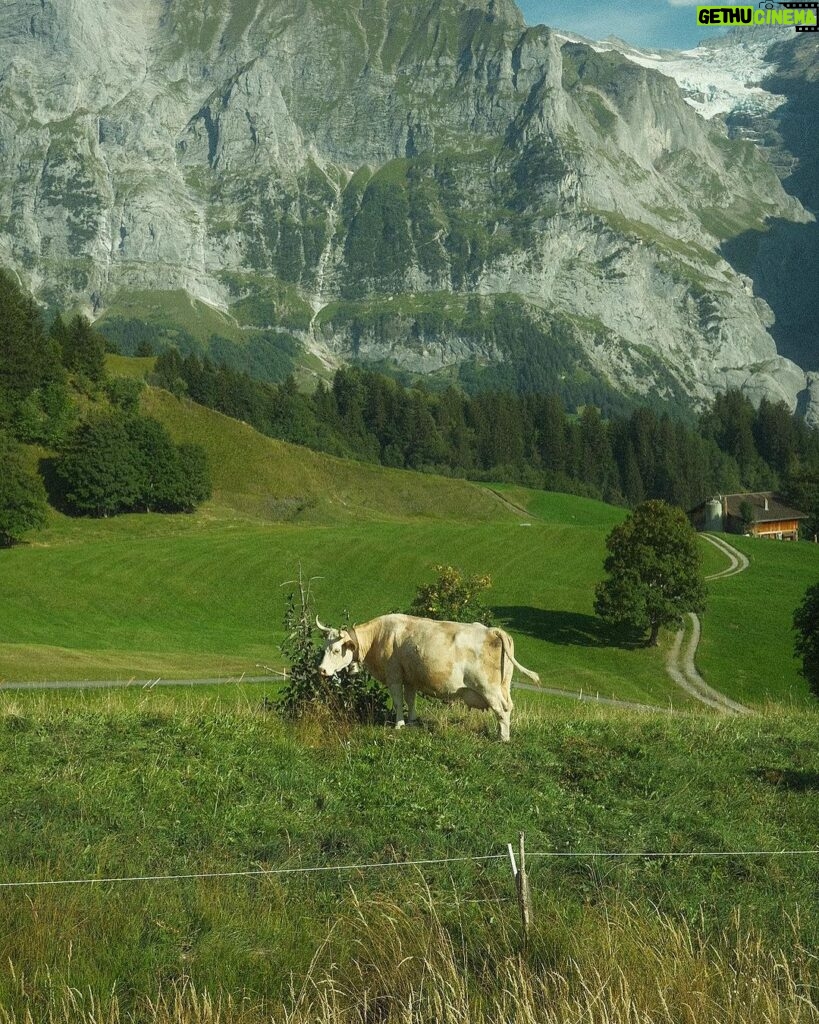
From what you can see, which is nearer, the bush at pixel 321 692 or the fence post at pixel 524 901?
the fence post at pixel 524 901

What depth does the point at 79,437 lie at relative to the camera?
370ft

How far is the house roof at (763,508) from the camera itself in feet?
514

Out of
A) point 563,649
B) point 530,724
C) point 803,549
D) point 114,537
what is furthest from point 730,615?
point 530,724

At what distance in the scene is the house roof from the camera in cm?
15679

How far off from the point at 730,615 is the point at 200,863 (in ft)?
251

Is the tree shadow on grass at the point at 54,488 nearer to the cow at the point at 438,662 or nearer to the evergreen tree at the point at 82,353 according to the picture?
the evergreen tree at the point at 82,353

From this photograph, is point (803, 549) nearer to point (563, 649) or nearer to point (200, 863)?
point (563, 649)

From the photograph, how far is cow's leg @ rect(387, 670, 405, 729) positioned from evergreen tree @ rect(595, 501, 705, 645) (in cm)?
5869

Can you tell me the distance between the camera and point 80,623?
71125 millimetres

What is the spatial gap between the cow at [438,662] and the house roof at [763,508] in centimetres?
14891

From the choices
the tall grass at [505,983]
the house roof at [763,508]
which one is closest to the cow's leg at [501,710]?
the tall grass at [505,983]

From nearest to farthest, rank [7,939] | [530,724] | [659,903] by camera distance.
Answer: [7,939] → [659,903] → [530,724]

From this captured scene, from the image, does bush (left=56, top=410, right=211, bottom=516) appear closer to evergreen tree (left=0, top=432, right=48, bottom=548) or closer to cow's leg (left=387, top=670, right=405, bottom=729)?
evergreen tree (left=0, top=432, right=48, bottom=548)

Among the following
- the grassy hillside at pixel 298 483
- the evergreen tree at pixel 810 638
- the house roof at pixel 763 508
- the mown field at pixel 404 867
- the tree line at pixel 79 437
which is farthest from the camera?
the house roof at pixel 763 508
